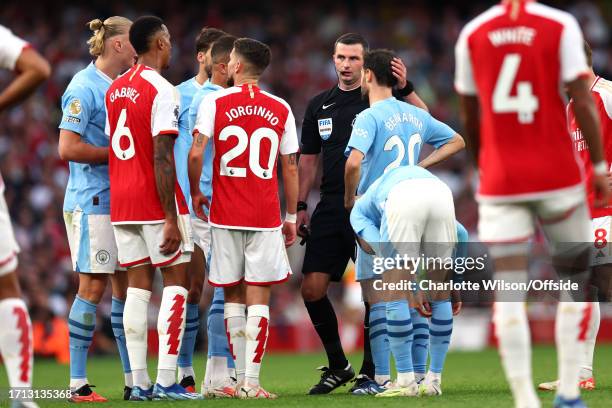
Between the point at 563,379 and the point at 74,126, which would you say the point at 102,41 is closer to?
the point at 74,126

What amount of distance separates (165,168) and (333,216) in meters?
1.96

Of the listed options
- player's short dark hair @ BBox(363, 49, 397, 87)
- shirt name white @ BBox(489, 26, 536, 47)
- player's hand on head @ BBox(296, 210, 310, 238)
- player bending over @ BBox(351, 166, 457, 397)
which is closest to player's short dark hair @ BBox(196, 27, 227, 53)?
player's short dark hair @ BBox(363, 49, 397, 87)

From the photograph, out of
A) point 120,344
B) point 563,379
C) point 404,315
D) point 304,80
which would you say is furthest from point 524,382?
point 304,80

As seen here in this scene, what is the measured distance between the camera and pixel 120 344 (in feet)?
27.6

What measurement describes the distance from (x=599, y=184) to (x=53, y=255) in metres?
13.3

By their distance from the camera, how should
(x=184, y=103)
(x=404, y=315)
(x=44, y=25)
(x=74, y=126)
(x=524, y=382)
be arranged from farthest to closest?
1. (x=44, y=25)
2. (x=184, y=103)
3. (x=74, y=126)
4. (x=404, y=315)
5. (x=524, y=382)

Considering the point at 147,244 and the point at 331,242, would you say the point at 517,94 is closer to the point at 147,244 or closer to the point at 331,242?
the point at 147,244

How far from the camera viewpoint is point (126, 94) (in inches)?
300

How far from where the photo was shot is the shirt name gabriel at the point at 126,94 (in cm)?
759

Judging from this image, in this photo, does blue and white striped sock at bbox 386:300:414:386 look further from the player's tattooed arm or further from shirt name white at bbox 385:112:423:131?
the player's tattooed arm

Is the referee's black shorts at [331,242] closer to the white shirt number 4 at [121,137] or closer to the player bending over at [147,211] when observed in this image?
the player bending over at [147,211]

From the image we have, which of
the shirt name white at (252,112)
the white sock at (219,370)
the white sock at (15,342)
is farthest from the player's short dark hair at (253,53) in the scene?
the white sock at (15,342)

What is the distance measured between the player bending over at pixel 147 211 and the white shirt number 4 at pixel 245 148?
41 centimetres

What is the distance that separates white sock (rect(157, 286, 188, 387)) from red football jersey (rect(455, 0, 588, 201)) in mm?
2764
